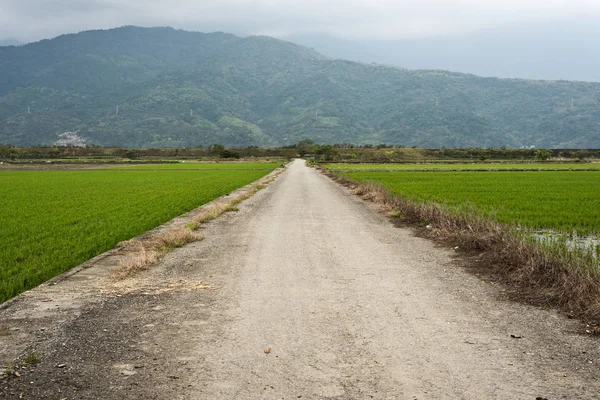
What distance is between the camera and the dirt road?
13.9ft

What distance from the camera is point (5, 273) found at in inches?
341

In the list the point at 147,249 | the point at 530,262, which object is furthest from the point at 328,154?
the point at 530,262

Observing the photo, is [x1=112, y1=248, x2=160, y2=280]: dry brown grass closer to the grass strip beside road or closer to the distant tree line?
the grass strip beside road

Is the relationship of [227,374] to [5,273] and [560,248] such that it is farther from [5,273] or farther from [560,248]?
[560,248]

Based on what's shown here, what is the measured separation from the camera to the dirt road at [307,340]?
13.9 feet

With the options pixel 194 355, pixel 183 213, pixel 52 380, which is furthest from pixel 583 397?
pixel 183 213

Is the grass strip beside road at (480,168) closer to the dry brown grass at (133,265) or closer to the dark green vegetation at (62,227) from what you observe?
the dark green vegetation at (62,227)

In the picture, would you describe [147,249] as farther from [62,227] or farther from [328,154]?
[328,154]

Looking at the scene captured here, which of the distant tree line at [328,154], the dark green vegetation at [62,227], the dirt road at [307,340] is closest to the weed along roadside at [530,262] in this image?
the dirt road at [307,340]

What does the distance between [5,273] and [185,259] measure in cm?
334

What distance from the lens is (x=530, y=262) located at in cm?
803

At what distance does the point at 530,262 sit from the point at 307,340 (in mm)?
4766

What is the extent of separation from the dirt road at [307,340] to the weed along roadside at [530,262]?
48cm

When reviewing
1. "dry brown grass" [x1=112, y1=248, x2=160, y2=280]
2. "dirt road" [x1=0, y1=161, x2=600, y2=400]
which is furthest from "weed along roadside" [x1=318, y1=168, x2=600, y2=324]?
"dry brown grass" [x1=112, y1=248, x2=160, y2=280]
